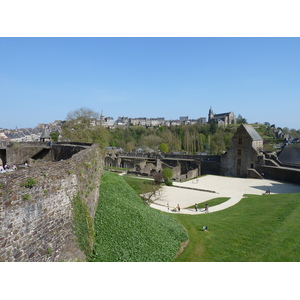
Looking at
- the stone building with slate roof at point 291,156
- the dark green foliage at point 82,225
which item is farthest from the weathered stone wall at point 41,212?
the stone building with slate roof at point 291,156

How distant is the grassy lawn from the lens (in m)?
10.4

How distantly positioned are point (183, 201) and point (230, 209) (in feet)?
17.9

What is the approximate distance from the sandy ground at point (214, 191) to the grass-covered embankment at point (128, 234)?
9652 millimetres

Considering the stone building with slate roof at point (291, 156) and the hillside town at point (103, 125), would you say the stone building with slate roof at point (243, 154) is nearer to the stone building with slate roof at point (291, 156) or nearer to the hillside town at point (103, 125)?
the stone building with slate roof at point (291, 156)

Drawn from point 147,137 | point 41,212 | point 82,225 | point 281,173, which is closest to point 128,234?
point 82,225

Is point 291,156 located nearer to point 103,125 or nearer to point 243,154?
point 243,154

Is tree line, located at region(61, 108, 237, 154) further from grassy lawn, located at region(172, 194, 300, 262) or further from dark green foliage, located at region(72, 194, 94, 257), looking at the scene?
dark green foliage, located at region(72, 194, 94, 257)

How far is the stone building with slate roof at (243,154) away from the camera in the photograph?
37312 millimetres

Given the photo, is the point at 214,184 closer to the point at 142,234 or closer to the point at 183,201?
the point at 183,201

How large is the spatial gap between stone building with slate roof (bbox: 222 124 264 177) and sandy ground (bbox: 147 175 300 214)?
3.27 meters

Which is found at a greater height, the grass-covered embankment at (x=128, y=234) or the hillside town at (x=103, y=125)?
the hillside town at (x=103, y=125)

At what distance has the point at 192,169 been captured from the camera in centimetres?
4250

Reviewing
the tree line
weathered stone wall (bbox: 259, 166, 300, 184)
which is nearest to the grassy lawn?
weathered stone wall (bbox: 259, 166, 300, 184)

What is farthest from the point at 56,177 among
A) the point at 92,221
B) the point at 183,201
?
the point at 183,201
